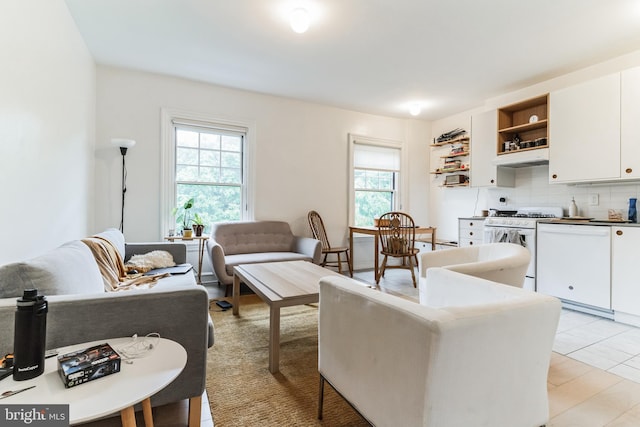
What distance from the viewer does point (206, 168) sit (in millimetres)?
4105

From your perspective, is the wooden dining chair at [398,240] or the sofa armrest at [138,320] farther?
the wooden dining chair at [398,240]

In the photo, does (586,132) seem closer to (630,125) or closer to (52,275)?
(630,125)

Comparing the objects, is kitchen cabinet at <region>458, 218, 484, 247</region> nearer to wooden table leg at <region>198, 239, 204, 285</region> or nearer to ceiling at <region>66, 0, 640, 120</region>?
ceiling at <region>66, 0, 640, 120</region>

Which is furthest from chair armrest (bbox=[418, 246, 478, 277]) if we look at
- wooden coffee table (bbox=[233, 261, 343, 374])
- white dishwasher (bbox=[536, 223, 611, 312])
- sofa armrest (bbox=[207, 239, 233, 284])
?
sofa armrest (bbox=[207, 239, 233, 284])

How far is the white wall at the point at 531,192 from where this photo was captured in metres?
3.26

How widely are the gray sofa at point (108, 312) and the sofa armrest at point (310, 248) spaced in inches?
93.7

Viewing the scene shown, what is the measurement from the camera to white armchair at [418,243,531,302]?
1.74 meters

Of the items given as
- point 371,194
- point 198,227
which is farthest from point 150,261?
point 371,194

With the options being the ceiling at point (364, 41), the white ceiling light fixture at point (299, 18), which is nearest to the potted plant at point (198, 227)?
the ceiling at point (364, 41)

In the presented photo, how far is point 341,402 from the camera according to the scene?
162cm

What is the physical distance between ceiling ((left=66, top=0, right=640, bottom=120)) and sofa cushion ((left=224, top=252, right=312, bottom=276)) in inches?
85.2

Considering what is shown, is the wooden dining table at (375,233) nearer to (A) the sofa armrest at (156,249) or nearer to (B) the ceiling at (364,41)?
(B) the ceiling at (364,41)

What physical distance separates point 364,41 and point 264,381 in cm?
294
